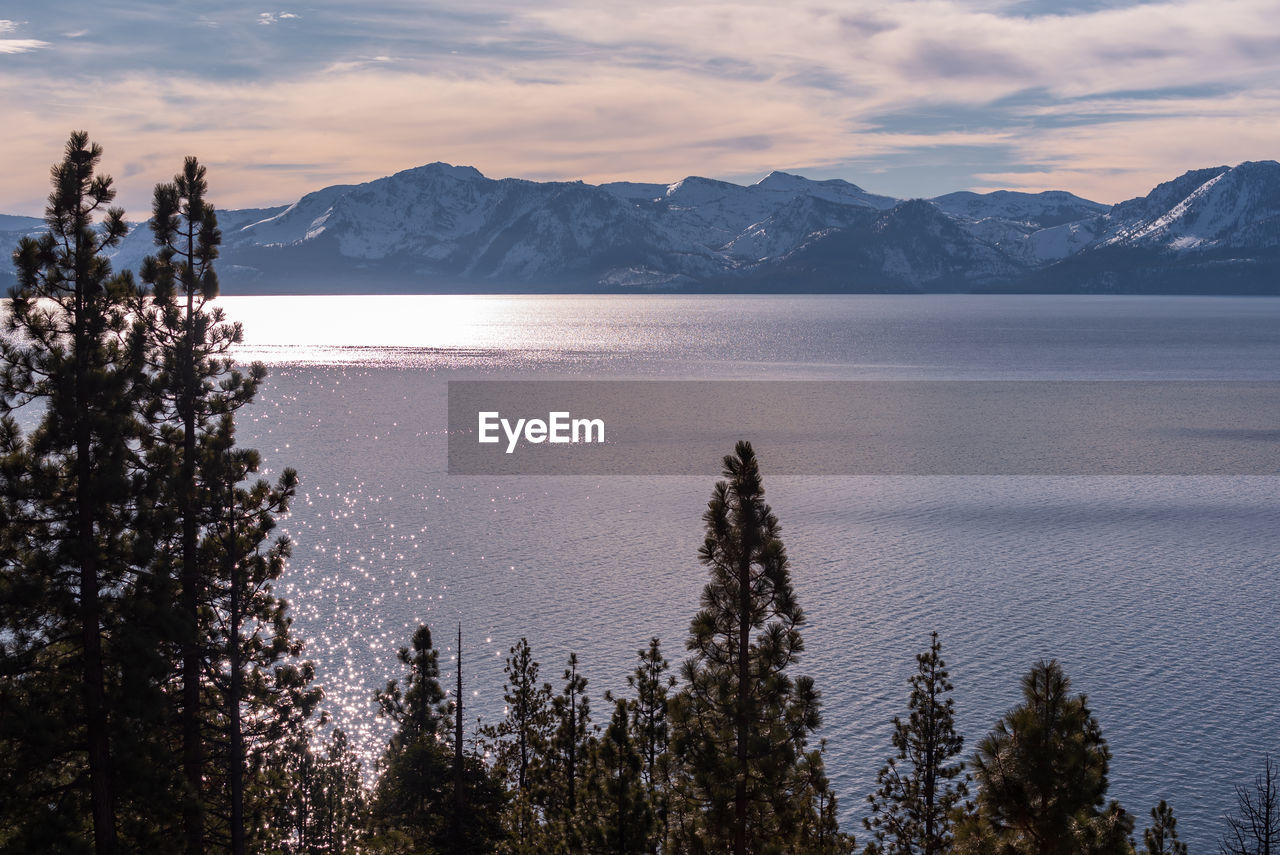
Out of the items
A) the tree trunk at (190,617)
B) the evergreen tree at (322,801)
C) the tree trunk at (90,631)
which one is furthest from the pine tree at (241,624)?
the evergreen tree at (322,801)

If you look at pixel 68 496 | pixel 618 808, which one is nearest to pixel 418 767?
pixel 618 808

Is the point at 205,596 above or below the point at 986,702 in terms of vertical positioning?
above

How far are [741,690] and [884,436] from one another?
135 meters

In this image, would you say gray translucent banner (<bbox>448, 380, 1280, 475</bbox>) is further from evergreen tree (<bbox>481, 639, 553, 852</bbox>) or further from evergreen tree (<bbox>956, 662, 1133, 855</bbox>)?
evergreen tree (<bbox>956, 662, 1133, 855</bbox>)

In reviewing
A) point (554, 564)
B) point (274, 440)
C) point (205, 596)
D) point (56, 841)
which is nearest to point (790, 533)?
point (554, 564)

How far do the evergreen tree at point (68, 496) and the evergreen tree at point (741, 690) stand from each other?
15175 mm

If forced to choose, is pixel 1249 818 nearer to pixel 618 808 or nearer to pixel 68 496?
pixel 618 808

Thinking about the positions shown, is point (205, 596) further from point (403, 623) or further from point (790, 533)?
point (790, 533)

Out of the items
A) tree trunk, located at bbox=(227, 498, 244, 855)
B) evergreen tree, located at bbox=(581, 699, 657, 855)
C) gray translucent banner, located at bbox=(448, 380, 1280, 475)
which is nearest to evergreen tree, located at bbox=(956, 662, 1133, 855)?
evergreen tree, located at bbox=(581, 699, 657, 855)

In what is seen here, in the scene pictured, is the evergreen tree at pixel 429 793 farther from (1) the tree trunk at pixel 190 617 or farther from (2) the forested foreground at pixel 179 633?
(1) the tree trunk at pixel 190 617

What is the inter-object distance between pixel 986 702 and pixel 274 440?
125523mm

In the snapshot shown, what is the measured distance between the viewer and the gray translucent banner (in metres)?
135

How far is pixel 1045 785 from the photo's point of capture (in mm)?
19312

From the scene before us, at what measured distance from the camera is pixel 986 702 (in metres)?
60.8
